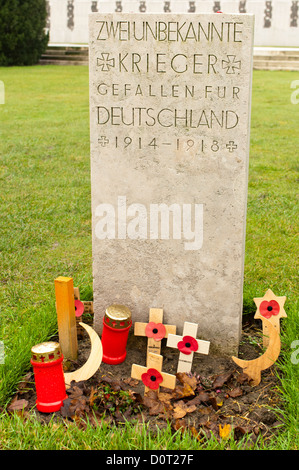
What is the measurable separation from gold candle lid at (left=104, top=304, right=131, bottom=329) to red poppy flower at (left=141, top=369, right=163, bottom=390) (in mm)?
259

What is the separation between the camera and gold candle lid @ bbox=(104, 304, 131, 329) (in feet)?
8.26

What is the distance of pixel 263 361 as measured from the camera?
2459 millimetres

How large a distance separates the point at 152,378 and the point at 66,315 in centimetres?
50

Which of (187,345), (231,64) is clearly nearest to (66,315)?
(187,345)

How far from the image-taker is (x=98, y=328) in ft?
9.16

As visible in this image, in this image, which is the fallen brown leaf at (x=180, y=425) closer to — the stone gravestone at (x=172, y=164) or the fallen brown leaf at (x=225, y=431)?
the fallen brown leaf at (x=225, y=431)

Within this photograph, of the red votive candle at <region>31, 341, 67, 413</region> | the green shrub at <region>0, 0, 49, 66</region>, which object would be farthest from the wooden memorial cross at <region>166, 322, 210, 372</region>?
the green shrub at <region>0, 0, 49, 66</region>

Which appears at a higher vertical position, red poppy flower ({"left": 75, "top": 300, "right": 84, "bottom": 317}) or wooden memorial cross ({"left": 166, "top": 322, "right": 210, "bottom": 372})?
red poppy flower ({"left": 75, "top": 300, "right": 84, "bottom": 317})

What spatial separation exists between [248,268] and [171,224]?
48.6 inches

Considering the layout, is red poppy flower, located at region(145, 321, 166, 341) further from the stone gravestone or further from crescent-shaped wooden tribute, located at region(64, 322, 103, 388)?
crescent-shaped wooden tribute, located at region(64, 322, 103, 388)

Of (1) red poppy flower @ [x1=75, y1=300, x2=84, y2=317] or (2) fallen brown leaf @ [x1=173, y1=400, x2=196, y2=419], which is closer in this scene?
(2) fallen brown leaf @ [x1=173, y1=400, x2=196, y2=419]

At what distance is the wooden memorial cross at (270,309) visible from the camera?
2.65 metres

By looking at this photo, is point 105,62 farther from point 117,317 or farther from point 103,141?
point 117,317
